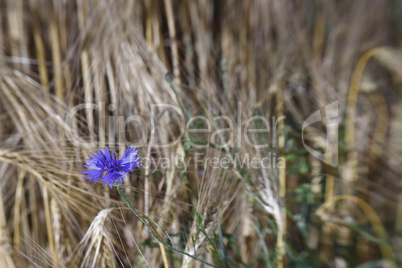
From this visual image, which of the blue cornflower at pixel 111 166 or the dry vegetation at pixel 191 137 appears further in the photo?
the dry vegetation at pixel 191 137

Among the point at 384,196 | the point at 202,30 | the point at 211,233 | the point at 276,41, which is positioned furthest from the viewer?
the point at 384,196

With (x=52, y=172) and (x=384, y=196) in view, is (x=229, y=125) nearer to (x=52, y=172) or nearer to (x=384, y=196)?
(x=52, y=172)

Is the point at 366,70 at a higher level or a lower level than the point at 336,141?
higher

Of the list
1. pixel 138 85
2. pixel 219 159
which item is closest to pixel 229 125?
pixel 219 159

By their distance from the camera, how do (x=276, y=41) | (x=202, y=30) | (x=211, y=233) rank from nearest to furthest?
(x=211, y=233) → (x=202, y=30) → (x=276, y=41)

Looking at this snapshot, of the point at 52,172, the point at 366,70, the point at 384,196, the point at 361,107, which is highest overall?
the point at 366,70

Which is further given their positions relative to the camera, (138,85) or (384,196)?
(384,196)

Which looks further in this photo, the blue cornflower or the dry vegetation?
the dry vegetation

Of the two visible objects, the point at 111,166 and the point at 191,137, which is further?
the point at 191,137
